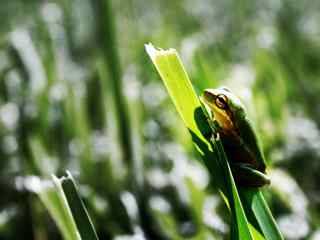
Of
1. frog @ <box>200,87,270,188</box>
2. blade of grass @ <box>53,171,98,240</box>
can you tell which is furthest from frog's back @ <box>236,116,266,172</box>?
blade of grass @ <box>53,171,98,240</box>

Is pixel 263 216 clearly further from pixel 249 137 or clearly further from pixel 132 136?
pixel 132 136

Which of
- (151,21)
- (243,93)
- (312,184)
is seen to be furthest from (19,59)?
(151,21)

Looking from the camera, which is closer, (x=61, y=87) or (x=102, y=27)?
(x=102, y=27)

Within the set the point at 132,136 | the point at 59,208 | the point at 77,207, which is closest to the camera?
the point at 77,207

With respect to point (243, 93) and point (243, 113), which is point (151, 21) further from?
point (243, 113)

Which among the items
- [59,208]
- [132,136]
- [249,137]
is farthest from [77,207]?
[132,136]

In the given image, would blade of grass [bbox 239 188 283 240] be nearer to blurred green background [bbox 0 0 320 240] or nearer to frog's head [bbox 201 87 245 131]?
frog's head [bbox 201 87 245 131]

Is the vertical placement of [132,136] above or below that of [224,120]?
above

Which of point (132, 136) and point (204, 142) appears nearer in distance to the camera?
point (204, 142)
